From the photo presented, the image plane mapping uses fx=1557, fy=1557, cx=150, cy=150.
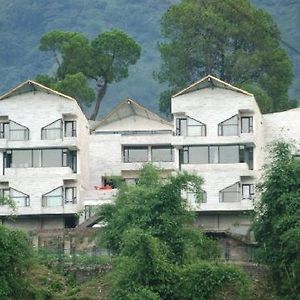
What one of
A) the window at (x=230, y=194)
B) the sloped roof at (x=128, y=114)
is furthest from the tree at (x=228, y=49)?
the window at (x=230, y=194)

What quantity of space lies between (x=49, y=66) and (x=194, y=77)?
37.7m

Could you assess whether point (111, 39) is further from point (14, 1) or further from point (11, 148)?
point (14, 1)

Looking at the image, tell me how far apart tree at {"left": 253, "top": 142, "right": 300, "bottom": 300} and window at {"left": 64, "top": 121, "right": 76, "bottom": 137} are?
14569 millimetres

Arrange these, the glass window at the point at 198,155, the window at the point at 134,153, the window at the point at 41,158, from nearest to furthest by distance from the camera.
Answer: the glass window at the point at 198,155 → the window at the point at 41,158 → the window at the point at 134,153

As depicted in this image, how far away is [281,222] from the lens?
60.6 metres

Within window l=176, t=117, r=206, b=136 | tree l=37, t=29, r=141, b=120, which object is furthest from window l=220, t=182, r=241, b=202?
tree l=37, t=29, r=141, b=120

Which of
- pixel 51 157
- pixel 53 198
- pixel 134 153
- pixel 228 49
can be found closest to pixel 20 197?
pixel 53 198

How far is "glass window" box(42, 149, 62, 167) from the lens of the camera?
250 feet

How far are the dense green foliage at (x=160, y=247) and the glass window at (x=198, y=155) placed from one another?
8.43 meters

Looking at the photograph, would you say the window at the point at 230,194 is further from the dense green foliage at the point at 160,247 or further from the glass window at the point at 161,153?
the dense green foliage at the point at 160,247

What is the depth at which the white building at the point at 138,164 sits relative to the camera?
2918 inches

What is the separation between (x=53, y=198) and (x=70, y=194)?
927 mm

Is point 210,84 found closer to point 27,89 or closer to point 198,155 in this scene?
point 198,155

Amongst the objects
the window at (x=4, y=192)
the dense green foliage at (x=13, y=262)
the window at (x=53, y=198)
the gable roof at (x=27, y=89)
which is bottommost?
the dense green foliage at (x=13, y=262)
